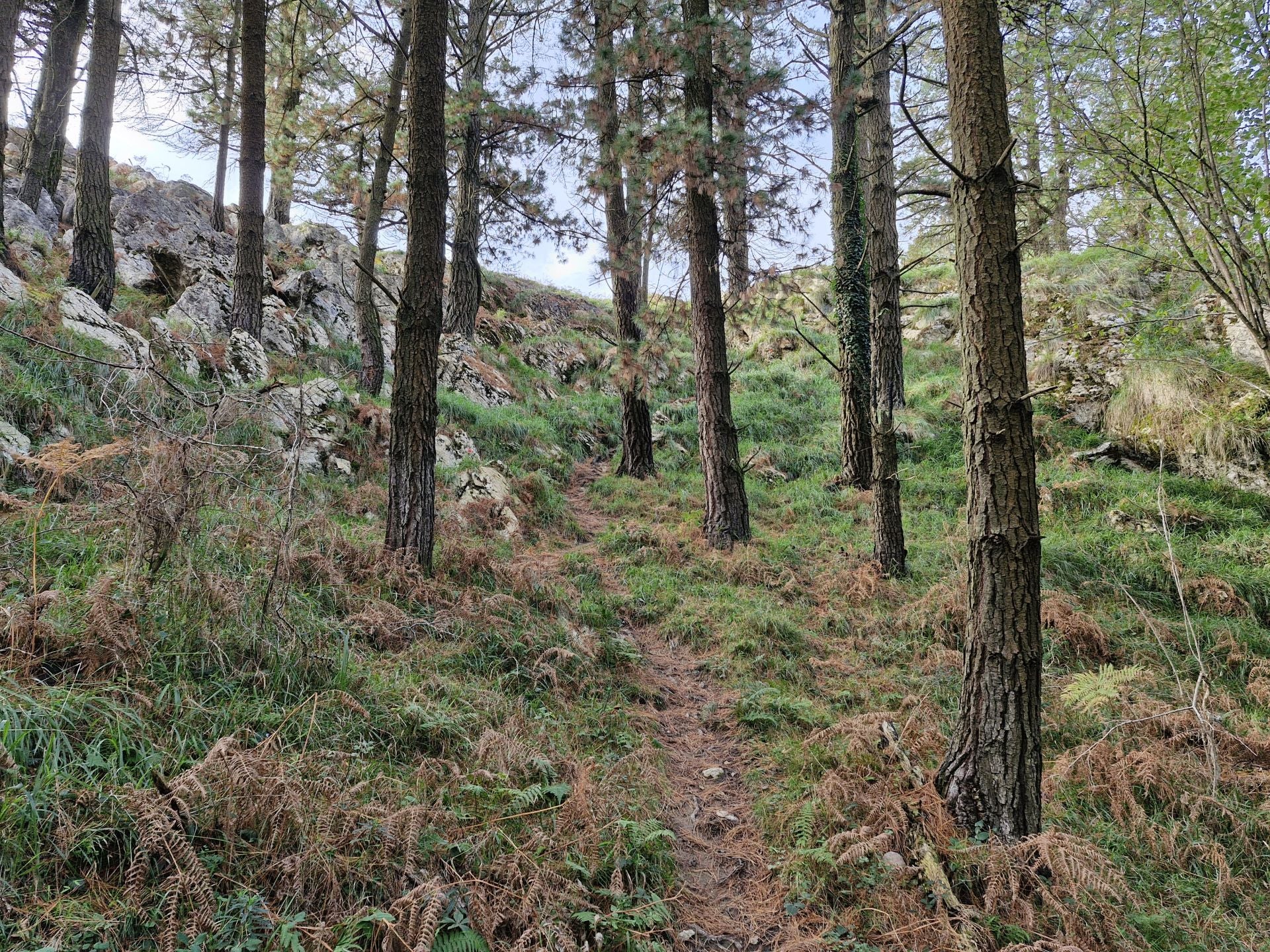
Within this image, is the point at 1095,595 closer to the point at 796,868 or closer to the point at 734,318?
the point at 796,868

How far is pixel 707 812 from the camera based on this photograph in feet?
11.0

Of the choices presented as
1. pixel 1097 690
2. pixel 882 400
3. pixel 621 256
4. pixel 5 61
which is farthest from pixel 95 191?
pixel 1097 690

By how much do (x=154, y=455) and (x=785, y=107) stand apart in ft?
26.0

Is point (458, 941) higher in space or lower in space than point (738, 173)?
lower

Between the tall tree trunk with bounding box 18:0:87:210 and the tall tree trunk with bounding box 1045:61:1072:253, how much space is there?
48.5 feet

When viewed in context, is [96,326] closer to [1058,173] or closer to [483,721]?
[483,721]

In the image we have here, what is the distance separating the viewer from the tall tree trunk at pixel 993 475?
2.80m

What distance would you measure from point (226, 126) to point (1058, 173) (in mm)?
17921

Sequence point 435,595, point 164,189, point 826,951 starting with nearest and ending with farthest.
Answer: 1. point 826,951
2. point 435,595
3. point 164,189

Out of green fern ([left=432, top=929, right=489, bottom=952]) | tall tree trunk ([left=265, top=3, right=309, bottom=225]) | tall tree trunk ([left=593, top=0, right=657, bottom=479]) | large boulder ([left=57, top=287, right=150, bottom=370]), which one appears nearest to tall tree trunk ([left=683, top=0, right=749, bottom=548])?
tall tree trunk ([left=593, top=0, right=657, bottom=479])

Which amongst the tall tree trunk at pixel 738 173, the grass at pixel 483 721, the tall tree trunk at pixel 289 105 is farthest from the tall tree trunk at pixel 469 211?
the grass at pixel 483 721

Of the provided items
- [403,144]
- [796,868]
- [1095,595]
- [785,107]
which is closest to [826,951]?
[796,868]

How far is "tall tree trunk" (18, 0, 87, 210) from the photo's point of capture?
1035cm

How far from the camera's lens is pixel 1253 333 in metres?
3.22
